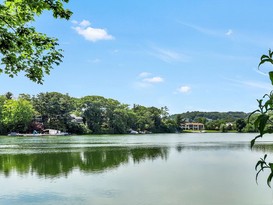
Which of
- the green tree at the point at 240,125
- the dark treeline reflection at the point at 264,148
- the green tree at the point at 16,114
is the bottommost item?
the dark treeline reflection at the point at 264,148

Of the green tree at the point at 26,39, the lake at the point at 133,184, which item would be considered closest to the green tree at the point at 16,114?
the lake at the point at 133,184

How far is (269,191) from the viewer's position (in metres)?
12.4

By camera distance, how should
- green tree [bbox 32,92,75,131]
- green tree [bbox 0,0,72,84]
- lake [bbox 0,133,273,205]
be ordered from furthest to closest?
1. green tree [bbox 32,92,75,131]
2. lake [bbox 0,133,273,205]
3. green tree [bbox 0,0,72,84]

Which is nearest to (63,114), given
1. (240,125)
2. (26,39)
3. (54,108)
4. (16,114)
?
(54,108)

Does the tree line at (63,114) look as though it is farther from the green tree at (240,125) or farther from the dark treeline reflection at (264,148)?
the dark treeline reflection at (264,148)

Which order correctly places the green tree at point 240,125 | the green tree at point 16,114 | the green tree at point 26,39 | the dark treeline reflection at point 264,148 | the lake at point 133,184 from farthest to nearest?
1. the green tree at point 240,125
2. the green tree at point 16,114
3. the dark treeline reflection at point 264,148
4. the lake at point 133,184
5. the green tree at point 26,39

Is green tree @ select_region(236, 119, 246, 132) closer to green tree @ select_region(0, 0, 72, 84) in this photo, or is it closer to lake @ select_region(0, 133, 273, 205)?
lake @ select_region(0, 133, 273, 205)

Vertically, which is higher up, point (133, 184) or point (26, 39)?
point (26, 39)

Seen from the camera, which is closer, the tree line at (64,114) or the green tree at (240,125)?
the tree line at (64,114)

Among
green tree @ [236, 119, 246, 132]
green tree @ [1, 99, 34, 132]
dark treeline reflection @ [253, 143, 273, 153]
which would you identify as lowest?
dark treeline reflection @ [253, 143, 273, 153]

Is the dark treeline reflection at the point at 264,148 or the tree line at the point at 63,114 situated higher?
the tree line at the point at 63,114

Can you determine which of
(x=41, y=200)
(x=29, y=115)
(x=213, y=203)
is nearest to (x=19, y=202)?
(x=41, y=200)

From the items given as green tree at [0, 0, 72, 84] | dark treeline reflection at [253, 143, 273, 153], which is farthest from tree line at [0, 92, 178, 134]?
green tree at [0, 0, 72, 84]

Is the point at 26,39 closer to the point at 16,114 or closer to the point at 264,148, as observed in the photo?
the point at 264,148
